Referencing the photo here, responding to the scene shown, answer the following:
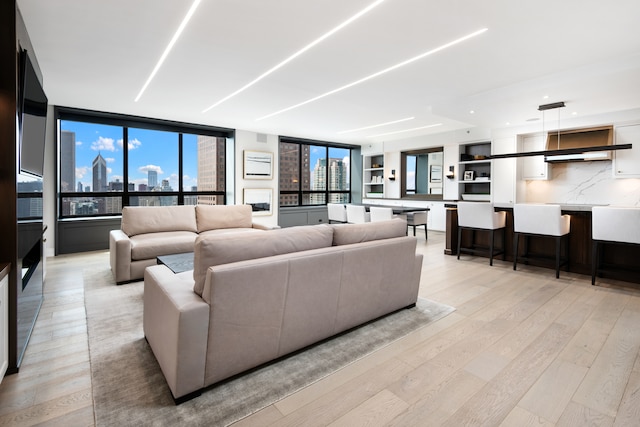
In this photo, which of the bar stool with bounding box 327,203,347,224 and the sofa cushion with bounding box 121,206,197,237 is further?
the bar stool with bounding box 327,203,347,224

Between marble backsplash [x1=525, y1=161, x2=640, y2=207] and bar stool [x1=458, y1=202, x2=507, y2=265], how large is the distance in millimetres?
2415

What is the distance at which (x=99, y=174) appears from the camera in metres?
5.97

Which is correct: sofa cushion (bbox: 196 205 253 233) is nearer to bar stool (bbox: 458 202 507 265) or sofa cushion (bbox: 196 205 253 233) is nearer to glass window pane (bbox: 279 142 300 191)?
glass window pane (bbox: 279 142 300 191)

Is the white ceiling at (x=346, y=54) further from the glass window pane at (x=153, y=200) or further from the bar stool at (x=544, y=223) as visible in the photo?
the glass window pane at (x=153, y=200)

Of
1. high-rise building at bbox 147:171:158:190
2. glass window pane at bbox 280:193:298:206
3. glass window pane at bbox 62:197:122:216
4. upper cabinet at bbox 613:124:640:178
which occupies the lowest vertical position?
glass window pane at bbox 62:197:122:216

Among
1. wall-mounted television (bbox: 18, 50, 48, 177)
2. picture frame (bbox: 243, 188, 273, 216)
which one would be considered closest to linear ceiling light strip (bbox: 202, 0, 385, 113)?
wall-mounted television (bbox: 18, 50, 48, 177)

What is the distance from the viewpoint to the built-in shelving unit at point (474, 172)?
7418mm

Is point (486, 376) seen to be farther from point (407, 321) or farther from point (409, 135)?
point (409, 135)

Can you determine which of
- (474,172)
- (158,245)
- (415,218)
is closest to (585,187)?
(474,172)

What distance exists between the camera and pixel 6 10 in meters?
1.91

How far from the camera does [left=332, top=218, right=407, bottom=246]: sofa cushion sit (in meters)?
2.41

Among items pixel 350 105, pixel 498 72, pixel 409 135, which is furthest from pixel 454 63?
pixel 409 135

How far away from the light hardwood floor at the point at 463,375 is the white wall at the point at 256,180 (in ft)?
15.4

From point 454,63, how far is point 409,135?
5.00 meters
